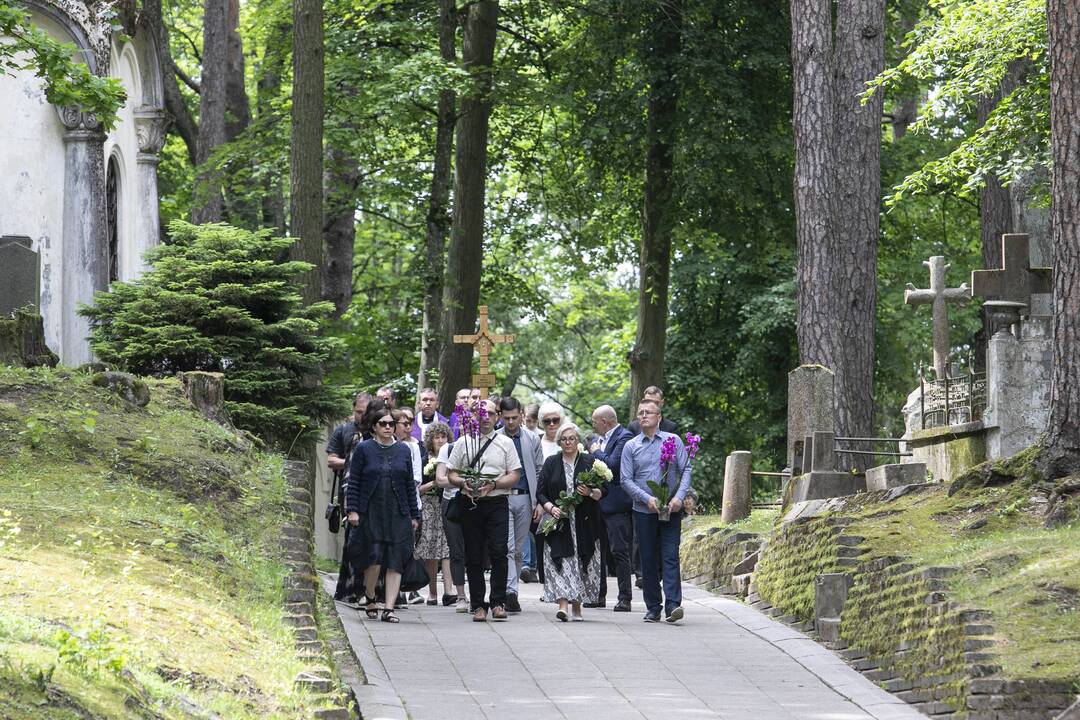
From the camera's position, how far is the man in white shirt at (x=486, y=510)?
46.7 feet

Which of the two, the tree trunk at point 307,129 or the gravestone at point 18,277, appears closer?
the gravestone at point 18,277

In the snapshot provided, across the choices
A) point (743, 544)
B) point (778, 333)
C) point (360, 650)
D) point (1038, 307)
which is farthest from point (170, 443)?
point (778, 333)

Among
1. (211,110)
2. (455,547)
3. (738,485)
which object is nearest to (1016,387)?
(738,485)

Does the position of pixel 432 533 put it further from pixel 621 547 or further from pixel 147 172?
pixel 147 172

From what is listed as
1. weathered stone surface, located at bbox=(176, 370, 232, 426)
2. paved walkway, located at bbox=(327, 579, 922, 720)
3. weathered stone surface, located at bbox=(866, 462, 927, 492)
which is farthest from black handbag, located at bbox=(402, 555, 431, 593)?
weathered stone surface, located at bbox=(866, 462, 927, 492)

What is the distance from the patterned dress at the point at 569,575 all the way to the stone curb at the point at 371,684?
69.4 inches

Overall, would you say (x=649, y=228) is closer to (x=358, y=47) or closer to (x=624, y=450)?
(x=358, y=47)

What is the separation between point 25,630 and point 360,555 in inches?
299

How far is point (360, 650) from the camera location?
1210 centimetres

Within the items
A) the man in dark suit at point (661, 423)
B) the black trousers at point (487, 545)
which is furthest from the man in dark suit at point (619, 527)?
the black trousers at point (487, 545)

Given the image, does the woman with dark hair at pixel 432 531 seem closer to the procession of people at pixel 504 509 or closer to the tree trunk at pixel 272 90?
the procession of people at pixel 504 509

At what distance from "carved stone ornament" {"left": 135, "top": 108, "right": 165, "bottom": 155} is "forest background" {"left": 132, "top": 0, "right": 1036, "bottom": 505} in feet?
5.09

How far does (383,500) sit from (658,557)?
2565 millimetres

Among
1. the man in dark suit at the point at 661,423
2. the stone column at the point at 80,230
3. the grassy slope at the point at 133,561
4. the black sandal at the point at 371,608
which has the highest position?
the stone column at the point at 80,230
